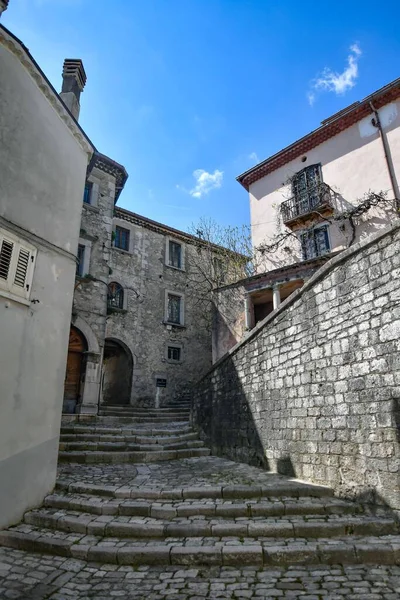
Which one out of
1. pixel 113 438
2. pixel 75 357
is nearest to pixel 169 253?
pixel 75 357

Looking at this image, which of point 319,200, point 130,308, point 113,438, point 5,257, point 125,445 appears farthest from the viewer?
point 130,308

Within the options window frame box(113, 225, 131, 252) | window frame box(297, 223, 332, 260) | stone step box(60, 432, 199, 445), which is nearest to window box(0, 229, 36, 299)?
stone step box(60, 432, 199, 445)

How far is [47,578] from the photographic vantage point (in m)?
3.13

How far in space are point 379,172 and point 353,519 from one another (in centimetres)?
1249

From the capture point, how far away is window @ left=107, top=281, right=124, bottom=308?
14.9 metres

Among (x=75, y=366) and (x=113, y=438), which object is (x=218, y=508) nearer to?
(x=113, y=438)

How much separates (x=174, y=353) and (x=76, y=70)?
11.4m

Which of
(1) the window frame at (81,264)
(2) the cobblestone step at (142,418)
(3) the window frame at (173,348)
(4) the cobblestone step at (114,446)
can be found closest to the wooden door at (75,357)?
(2) the cobblestone step at (142,418)

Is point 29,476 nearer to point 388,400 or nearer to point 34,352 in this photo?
point 34,352

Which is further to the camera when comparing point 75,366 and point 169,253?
point 169,253

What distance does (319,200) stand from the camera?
14125mm

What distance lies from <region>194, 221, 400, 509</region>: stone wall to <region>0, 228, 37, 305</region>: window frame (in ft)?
13.3

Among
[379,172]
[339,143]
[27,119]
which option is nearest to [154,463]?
[27,119]

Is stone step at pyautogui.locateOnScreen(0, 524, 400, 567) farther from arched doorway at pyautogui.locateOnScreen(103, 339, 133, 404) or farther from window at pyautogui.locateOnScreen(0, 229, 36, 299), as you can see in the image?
arched doorway at pyautogui.locateOnScreen(103, 339, 133, 404)
